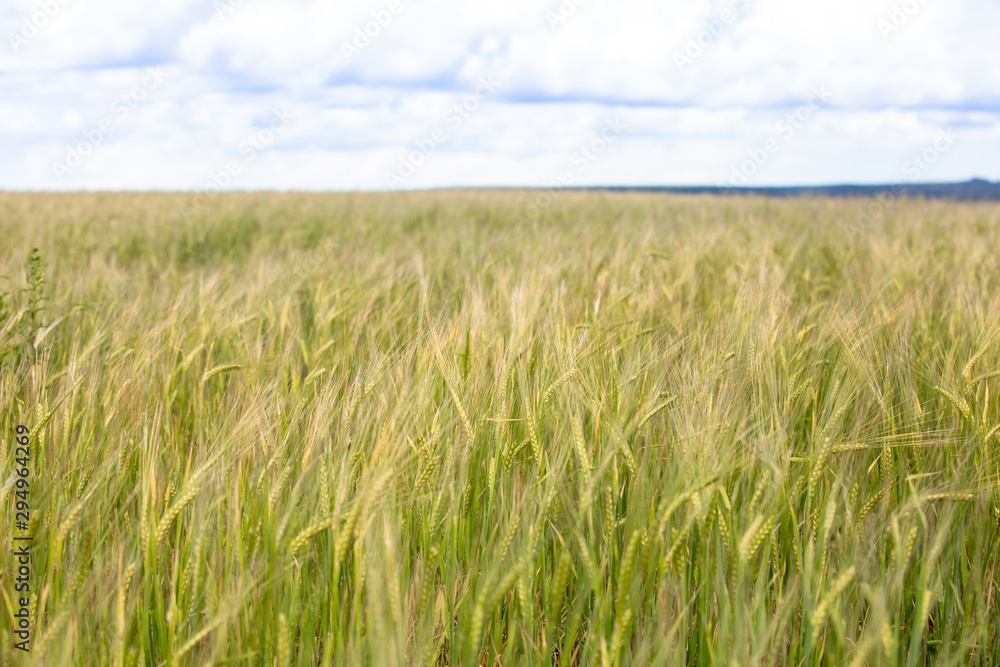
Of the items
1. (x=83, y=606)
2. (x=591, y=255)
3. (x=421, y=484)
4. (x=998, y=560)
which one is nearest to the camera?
(x=83, y=606)

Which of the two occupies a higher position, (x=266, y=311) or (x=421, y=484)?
(x=266, y=311)

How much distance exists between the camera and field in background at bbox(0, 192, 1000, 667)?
0.86 m

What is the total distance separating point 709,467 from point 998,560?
0.66m

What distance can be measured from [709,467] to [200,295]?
2078 millimetres

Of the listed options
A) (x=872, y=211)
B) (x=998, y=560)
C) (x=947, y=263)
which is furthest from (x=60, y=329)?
(x=872, y=211)

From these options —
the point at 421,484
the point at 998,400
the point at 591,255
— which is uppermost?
the point at 591,255

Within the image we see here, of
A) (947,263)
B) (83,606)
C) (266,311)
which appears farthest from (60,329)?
(947,263)

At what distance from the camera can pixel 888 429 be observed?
137 cm

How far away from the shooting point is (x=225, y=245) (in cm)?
557

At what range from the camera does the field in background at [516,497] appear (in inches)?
34.0

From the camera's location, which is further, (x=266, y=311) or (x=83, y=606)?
(x=266, y=311)

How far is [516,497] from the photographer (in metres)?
1.00

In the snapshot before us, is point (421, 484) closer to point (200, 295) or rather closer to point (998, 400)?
point (998, 400)

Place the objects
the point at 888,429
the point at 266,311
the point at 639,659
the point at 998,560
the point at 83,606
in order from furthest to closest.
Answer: the point at 266,311, the point at 888,429, the point at 998,560, the point at 83,606, the point at 639,659
